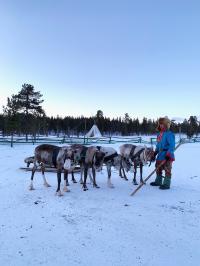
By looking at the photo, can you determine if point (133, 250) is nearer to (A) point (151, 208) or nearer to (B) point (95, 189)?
(A) point (151, 208)

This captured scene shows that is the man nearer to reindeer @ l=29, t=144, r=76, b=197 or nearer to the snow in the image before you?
the snow

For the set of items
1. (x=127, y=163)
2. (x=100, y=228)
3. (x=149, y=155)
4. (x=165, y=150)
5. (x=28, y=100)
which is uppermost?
(x=28, y=100)

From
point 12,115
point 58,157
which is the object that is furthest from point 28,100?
point 58,157

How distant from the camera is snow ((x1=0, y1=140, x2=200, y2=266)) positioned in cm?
264

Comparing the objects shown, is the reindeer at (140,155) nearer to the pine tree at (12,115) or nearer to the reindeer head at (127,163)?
the reindeer head at (127,163)

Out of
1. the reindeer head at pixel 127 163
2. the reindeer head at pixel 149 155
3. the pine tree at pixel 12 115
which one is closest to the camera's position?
the reindeer head at pixel 127 163

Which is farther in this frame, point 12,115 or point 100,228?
point 12,115

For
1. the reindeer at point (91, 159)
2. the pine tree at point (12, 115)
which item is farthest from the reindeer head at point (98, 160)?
the pine tree at point (12, 115)

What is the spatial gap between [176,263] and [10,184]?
6.20 metres

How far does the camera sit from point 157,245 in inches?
115

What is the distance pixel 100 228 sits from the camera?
3480mm

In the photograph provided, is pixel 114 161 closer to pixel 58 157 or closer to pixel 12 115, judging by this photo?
pixel 58 157

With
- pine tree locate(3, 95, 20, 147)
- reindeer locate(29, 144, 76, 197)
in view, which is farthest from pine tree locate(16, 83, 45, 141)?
reindeer locate(29, 144, 76, 197)

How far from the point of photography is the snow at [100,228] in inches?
104
